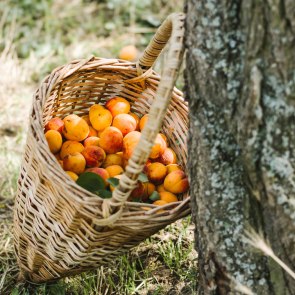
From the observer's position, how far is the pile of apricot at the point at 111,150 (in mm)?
1696

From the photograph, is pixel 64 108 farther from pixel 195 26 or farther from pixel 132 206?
pixel 195 26

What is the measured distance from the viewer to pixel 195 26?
1287 millimetres

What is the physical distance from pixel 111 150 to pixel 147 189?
0.59 ft

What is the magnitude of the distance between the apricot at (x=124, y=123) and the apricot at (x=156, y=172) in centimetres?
15

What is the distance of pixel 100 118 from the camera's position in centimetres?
184

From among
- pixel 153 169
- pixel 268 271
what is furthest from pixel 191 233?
pixel 268 271

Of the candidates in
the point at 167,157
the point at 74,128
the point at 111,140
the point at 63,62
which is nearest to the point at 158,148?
the point at 167,157

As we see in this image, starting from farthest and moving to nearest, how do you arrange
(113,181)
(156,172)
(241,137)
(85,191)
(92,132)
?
(92,132) → (156,172) → (113,181) → (85,191) → (241,137)

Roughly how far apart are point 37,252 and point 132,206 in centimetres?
40

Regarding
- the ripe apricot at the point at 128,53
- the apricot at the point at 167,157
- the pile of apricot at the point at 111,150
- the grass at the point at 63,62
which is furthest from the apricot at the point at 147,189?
the ripe apricot at the point at 128,53

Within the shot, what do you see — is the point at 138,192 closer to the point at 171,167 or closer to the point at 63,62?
the point at 171,167

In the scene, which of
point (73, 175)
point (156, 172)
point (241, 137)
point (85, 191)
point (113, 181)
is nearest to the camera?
point (241, 137)

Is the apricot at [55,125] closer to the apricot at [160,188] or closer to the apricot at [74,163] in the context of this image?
the apricot at [74,163]

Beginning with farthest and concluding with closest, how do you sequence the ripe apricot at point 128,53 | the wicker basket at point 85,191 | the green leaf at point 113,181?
the ripe apricot at point 128,53 < the green leaf at point 113,181 < the wicker basket at point 85,191
